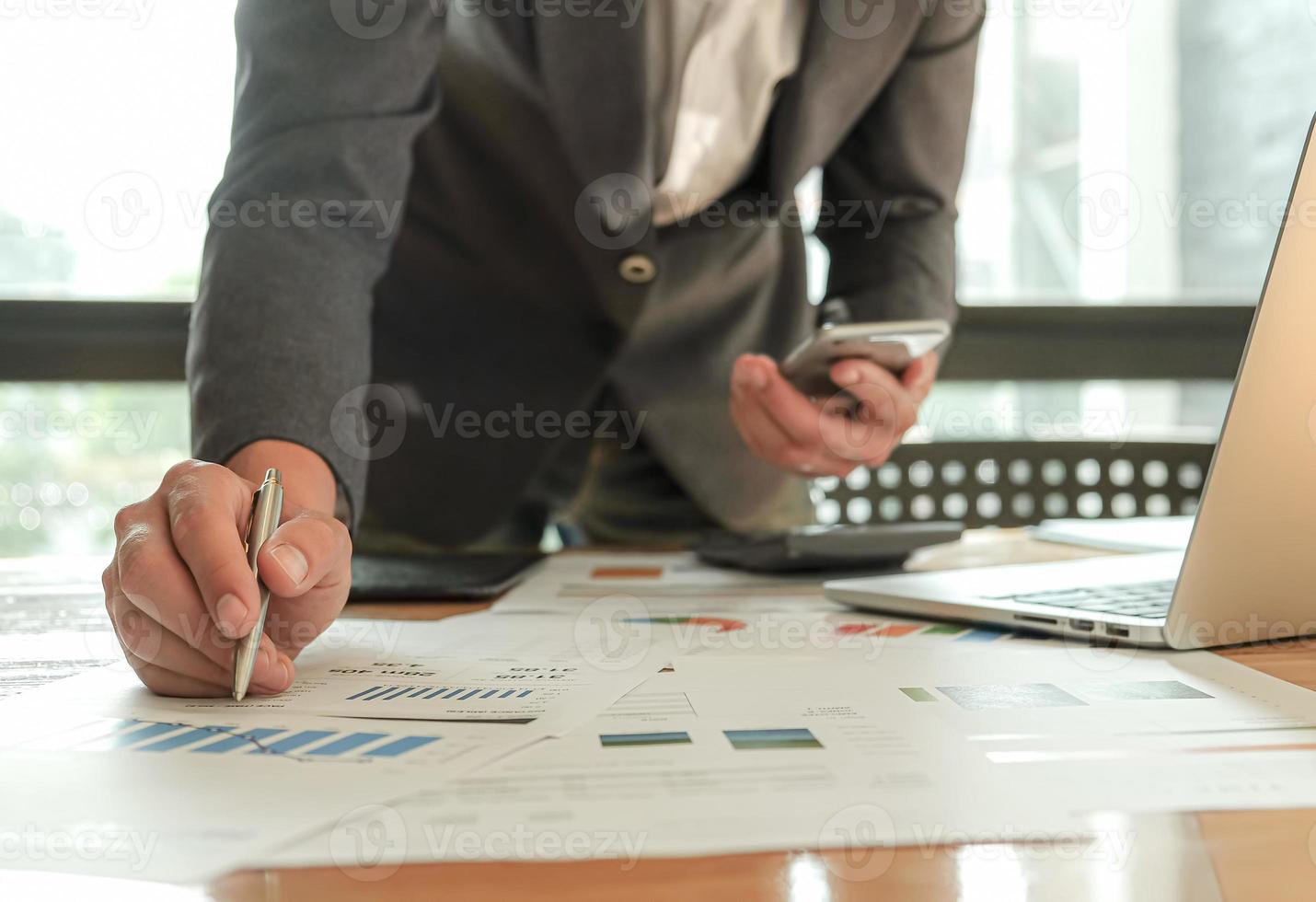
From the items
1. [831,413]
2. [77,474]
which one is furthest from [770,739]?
[77,474]

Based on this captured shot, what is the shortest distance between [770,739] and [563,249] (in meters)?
0.70

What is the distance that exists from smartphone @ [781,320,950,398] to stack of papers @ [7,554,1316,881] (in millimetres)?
250

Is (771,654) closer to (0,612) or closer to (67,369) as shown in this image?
(0,612)

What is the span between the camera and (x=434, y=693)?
15.0 inches

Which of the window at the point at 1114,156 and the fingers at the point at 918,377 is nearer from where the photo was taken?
the fingers at the point at 918,377

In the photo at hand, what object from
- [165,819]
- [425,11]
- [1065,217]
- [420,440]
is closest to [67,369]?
[420,440]

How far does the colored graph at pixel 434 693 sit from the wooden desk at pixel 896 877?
15 centimetres

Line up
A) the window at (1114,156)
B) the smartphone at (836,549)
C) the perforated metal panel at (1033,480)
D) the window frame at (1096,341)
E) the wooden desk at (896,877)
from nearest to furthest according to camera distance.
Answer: the wooden desk at (896,877), the smartphone at (836,549), the perforated metal panel at (1033,480), the window frame at (1096,341), the window at (1114,156)

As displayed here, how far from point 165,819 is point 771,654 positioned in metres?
0.28

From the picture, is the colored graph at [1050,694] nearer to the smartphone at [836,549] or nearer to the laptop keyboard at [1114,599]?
the laptop keyboard at [1114,599]

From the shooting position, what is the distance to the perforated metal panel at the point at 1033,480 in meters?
1.19

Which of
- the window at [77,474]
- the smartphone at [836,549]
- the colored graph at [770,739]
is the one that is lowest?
the window at [77,474]

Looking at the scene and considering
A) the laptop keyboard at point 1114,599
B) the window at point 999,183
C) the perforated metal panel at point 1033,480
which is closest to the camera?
the laptop keyboard at point 1114,599

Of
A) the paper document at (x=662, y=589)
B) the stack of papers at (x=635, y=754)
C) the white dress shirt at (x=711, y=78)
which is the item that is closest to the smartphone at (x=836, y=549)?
the paper document at (x=662, y=589)
